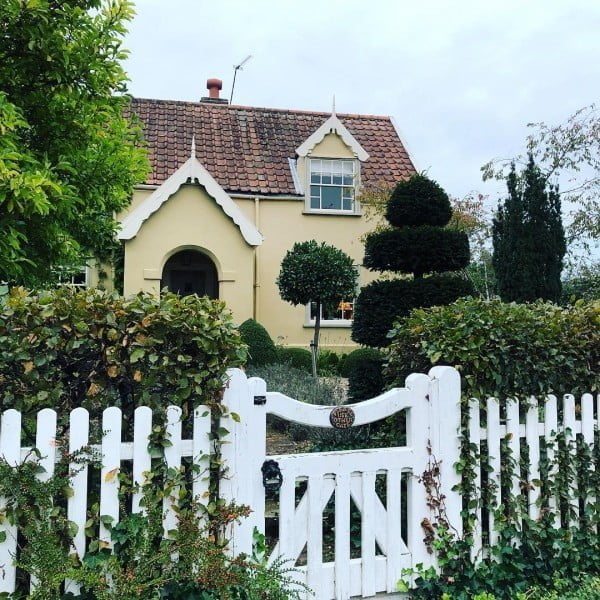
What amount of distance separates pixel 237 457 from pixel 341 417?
0.67m

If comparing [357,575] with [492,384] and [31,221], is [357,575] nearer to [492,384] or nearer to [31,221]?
[492,384]

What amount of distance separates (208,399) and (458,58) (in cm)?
1154

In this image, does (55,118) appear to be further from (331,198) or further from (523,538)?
(331,198)

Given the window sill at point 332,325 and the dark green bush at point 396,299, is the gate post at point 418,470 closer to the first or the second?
the dark green bush at point 396,299

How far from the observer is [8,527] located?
2.93m

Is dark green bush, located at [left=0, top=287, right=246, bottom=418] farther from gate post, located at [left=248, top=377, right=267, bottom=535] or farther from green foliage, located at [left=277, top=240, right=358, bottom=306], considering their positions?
green foliage, located at [left=277, top=240, right=358, bottom=306]

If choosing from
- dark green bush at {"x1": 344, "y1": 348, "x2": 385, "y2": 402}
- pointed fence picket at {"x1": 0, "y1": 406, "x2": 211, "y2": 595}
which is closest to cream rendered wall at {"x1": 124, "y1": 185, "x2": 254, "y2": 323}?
dark green bush at {"x1": 344, "y1": 348, "x2": 385, "y2": 402}

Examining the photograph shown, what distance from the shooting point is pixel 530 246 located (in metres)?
11.4

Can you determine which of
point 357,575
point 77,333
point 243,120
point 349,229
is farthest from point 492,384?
point 243,120

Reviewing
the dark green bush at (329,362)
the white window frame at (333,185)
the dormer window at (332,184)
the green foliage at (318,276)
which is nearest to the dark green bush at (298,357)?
the dark green bush at (329,362)

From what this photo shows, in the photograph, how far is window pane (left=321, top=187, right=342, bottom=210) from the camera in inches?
754

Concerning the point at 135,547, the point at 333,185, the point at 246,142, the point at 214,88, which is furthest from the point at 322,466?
the point at 214,88

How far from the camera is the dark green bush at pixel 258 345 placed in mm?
13031

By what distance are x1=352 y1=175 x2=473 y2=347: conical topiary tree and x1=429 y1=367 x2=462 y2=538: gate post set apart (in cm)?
428
